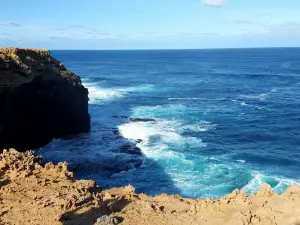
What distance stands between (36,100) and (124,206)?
1263 inches

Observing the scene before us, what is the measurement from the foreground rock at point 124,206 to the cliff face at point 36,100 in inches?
849

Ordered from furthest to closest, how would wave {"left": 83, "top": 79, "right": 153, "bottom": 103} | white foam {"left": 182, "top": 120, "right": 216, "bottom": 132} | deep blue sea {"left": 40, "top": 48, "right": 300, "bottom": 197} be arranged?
wave {"left": 83, "top": 79, "right": 153, "bottom": 103} → white foam {"left": 182, "top": 120, "right": 216, "bottom": 132} → deep blue sea {"left": 40, "top": 48, "right": 300, "bottom": 197}

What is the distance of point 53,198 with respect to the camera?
18375 mm

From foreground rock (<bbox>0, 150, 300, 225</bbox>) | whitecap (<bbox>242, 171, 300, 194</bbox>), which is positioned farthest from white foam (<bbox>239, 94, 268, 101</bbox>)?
foreground rock (<bbox>0, 150, 300, 225</bbox>)

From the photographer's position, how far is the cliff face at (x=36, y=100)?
132ft

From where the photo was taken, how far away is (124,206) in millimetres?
18516

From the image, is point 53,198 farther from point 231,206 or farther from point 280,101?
point 280,101

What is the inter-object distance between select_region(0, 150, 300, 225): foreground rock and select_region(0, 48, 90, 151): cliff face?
70.8ft

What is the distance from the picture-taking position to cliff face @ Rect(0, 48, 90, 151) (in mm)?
40312

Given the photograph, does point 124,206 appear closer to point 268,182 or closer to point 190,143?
point 268,182

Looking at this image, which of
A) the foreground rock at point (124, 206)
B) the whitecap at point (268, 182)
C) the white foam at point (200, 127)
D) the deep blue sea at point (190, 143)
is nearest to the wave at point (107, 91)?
the deep blue sea at point (190, 143)

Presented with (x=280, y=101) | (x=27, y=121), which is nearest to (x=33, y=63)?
(x=27, y=121)

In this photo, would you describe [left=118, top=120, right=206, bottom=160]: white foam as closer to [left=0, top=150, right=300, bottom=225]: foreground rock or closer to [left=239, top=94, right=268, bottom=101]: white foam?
[left=0, top=150, right=300, bottom=225]: foreground rock

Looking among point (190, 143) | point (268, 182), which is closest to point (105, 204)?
point (268, 182)
